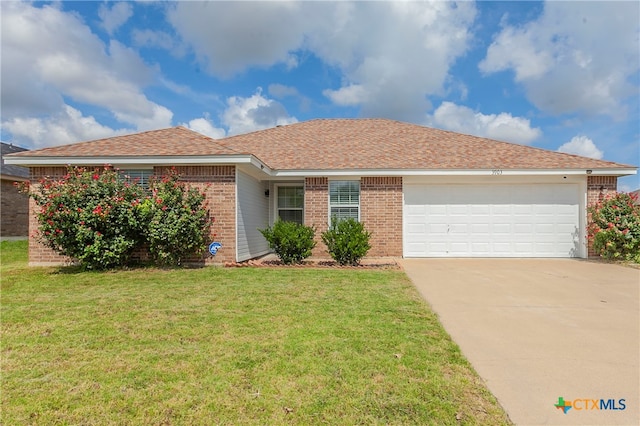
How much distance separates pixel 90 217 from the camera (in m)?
8.48

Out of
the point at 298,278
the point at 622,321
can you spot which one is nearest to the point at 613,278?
the point at 622,321

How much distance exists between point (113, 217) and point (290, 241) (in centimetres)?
449

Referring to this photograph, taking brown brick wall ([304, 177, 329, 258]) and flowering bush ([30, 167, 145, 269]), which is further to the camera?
brown brick wall ([304, 177, 329, 258])

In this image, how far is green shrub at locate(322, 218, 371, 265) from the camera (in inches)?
380

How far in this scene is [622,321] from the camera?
4.88 metres

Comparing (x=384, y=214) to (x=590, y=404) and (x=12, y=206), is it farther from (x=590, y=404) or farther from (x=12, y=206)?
(x=12, y=206)

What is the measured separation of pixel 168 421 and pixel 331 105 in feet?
81.6

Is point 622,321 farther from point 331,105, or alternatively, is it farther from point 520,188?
point 331,105

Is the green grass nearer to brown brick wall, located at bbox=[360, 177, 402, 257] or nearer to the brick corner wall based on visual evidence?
the brick corner wall

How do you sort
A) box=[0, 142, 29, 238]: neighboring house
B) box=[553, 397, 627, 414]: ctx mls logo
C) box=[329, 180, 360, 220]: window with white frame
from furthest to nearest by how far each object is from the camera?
box=[0, 142, 29, 238]: neighboring house
box=[329, 180, 360, 220]: window with white frame
box=[553, 397, 627, 414]: ctx mls logo

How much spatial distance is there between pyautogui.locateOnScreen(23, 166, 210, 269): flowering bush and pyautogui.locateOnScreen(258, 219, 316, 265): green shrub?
199 centimetres

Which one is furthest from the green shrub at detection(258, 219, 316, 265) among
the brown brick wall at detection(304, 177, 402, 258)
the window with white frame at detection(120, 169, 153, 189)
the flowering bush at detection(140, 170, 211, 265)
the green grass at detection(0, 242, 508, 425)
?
the window with white frame at detection(120, 169, 153, 189)

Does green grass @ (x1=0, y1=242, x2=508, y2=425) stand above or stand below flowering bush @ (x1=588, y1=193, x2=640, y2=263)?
below

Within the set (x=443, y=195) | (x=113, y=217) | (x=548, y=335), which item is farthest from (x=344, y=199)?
(x=548, y=335)
